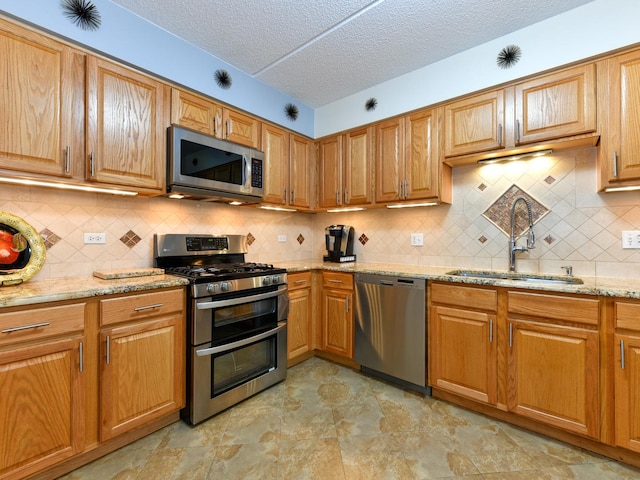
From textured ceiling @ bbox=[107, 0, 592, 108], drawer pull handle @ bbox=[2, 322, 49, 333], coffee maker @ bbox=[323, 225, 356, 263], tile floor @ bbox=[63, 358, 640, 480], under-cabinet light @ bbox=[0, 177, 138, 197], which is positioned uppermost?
textured ceiling @ bbox=[107, 0, 592, 108]

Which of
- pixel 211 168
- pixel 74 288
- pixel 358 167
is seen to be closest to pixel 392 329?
pixel 358 167

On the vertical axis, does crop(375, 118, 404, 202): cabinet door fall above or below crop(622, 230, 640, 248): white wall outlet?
above

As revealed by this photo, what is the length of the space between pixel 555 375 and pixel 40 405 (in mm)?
2607

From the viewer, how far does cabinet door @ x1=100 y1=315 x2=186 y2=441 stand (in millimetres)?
1566

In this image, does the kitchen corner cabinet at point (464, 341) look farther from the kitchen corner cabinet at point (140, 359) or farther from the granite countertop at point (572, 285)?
the kitchen corner cabinet at point (140, 359)

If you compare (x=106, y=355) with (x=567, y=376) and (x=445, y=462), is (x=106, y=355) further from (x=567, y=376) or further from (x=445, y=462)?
(x=567, y=376)

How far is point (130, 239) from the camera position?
7.09 feet

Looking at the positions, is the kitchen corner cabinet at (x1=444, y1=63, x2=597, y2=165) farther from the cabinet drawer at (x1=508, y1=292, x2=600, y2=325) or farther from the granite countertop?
the cabinet drawer at (x1=508, y1=292, x2=600, y2=325)

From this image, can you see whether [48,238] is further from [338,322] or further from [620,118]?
[620,118]

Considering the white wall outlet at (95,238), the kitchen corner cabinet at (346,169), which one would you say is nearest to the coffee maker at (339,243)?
the kitchen corner cabinet at (346,169)

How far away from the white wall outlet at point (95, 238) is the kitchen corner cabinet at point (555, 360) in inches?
104

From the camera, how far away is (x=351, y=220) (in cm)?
329

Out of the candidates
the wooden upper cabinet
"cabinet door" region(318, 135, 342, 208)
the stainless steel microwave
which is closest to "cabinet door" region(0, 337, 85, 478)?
the wooden upper cabinet

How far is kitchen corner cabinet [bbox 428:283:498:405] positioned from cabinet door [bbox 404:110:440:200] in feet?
2.68
